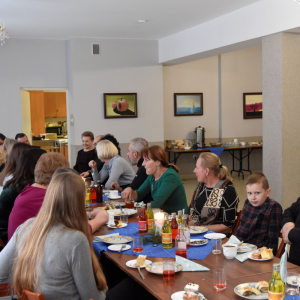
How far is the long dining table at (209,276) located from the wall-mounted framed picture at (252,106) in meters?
8.37

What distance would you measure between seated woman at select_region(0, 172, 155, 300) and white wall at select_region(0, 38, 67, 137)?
6.78 meters

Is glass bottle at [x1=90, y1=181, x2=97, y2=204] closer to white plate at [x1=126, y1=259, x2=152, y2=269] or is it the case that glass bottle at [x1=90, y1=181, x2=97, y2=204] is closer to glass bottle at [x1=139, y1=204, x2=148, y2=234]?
glass bottle at [x1=139, y1=204, x2=148, y2=234]

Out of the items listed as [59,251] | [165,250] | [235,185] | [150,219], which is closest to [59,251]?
[59,251]

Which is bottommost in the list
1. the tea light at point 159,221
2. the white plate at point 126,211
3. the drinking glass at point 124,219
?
the white plate at point 126,211

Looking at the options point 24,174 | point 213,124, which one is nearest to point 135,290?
point 24,174

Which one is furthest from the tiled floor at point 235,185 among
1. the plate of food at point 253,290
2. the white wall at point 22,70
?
the plate of food at point 253,290

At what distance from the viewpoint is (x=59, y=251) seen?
1.75 m

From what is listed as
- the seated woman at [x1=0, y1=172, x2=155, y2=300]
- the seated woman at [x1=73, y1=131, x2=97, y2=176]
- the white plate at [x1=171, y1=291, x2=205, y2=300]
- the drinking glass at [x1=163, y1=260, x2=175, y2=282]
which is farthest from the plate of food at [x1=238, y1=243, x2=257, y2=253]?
the seated woman at [x1=73, y1=131, x2=97, y2=176]

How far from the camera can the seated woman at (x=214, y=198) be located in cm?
308

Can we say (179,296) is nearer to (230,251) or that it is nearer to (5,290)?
(230,251)

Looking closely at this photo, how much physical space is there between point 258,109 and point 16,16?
6663 mm

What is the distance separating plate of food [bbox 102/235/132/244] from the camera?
252 centimetres

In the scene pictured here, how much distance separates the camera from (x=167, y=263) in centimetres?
193

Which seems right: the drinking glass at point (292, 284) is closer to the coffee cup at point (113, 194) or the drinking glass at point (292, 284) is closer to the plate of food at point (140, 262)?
the plate of food at point (140, 262)
